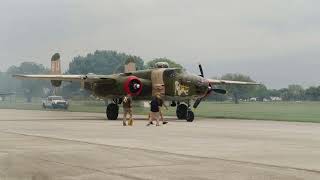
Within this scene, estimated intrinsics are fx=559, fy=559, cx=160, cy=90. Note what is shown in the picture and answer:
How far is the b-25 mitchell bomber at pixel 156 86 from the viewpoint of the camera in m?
34.0

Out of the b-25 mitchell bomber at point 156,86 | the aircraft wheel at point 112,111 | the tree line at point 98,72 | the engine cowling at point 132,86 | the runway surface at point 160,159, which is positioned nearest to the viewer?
the runway surface at point 160,159

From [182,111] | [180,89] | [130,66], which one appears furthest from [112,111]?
[130,66]

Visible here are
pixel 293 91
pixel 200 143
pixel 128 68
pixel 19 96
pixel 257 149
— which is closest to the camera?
pixel 257 149

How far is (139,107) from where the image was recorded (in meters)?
57.8

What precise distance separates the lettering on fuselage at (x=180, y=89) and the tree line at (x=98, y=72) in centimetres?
6878

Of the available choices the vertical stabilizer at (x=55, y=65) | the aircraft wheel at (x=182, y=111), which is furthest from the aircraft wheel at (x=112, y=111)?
the vertical stabilizer at (x=55, y=65)

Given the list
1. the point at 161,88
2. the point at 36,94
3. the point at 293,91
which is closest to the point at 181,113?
the point at 161,88

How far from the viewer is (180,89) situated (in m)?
34.2

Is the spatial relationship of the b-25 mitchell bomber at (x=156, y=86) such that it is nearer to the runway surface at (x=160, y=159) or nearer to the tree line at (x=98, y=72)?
the runway surface at (x=160, y=159)

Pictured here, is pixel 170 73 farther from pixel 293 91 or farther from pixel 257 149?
pixel 293 91

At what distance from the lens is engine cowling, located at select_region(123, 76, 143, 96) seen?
3475cm

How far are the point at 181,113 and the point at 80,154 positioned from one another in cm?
2320

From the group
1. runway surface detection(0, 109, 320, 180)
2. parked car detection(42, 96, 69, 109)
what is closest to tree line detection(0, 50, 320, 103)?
parked car detection(42, 96, 69, 109)

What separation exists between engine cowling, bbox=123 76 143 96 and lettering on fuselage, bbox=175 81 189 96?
7.70 feet
